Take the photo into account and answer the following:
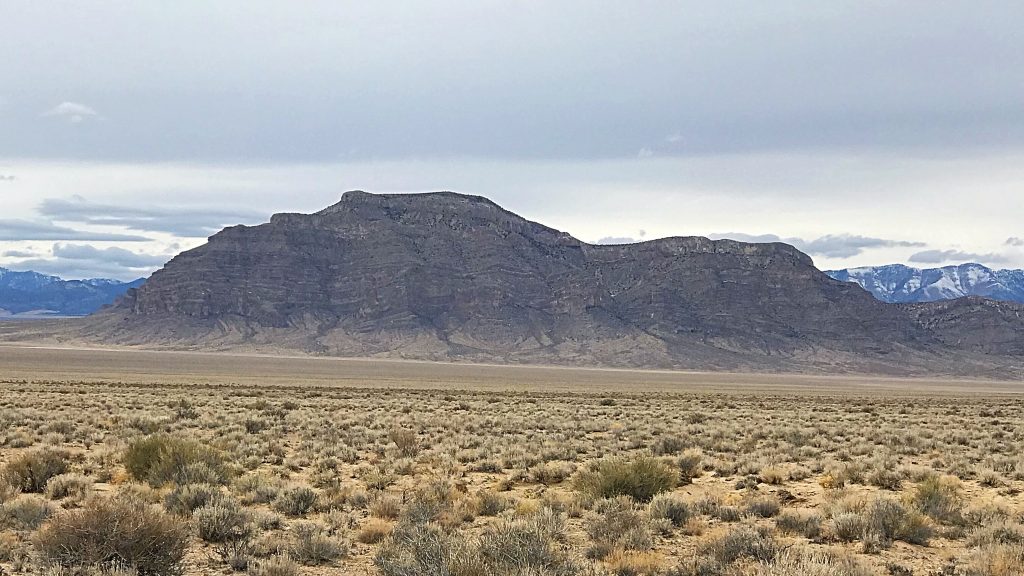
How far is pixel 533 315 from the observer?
18112cm

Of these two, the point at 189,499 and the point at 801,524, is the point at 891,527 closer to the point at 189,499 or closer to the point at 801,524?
the point at 801,524

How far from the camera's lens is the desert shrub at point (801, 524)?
421 inches

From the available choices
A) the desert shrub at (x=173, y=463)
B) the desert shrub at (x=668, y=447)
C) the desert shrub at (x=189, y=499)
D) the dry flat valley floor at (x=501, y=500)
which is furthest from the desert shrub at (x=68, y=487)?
the desert shrub at (x=668, y=447)

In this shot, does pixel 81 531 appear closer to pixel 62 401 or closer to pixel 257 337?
pixel 62 401

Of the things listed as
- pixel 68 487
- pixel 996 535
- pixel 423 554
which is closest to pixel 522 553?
pixel 423 554

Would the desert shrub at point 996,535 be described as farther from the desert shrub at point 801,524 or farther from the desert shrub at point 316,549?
the desert shrub at point 316,549

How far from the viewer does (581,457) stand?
1872cm

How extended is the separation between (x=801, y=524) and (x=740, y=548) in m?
2.27

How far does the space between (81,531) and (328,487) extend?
5944mm

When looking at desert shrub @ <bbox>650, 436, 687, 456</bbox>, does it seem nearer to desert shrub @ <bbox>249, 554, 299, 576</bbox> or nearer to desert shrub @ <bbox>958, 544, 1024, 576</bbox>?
desert shrub @ <bbox>958, 544, 1024, 576</bbox>

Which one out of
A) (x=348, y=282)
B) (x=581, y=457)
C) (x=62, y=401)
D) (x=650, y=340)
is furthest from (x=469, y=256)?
(x=581, y=457)

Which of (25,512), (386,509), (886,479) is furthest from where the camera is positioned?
(886,479)

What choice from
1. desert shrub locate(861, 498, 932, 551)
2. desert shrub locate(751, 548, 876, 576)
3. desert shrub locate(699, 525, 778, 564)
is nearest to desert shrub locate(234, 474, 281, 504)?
desert shrub locate(699, 525, 778, 564)

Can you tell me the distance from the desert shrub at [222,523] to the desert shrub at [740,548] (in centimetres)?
556
